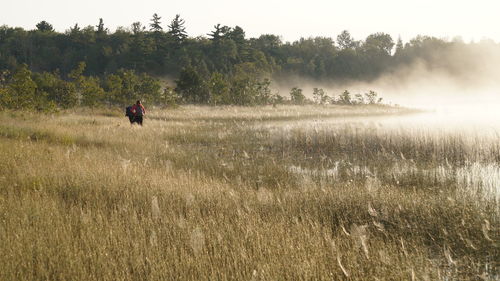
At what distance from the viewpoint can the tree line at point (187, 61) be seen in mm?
35562

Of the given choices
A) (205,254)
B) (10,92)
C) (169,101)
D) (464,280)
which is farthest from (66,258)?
(169,101)

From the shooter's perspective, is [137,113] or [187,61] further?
[187,61]

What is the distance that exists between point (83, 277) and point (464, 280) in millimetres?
3473

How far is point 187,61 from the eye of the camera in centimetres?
6638

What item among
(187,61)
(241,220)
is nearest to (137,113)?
(241,220)

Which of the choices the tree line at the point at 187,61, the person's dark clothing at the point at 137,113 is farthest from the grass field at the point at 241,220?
the tree line at the point at 187,61

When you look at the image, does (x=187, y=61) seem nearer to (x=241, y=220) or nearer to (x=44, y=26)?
(x=44, y=26)

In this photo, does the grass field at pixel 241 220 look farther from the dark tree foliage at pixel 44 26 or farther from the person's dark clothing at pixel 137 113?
the dark tree foliage at pixel 44 26

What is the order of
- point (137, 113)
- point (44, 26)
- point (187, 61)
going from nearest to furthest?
point (137, 113)
point (187, 61)
point (44, 26)

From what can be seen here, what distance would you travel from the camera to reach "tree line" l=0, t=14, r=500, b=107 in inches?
1400

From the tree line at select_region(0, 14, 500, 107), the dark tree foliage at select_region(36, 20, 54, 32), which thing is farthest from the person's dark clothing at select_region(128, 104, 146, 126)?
the dark tree foliage at select_region(36, 20, 54, 32)

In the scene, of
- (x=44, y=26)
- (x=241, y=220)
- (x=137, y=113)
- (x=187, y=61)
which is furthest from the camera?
(x=44, y=26)

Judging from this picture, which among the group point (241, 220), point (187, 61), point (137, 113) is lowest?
point (241, 220)

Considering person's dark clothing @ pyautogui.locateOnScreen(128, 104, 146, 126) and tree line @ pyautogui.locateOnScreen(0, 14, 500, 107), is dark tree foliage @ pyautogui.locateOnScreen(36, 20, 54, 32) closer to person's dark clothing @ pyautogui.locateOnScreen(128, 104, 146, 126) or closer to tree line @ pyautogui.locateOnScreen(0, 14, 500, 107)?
tree line @ pyautogui.locateOnScreen(0, 14, 500, 107)
